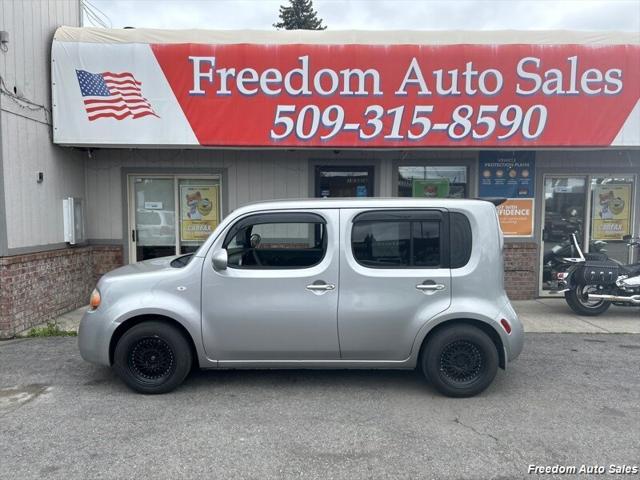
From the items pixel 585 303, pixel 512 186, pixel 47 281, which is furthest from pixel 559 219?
pixel 47 281

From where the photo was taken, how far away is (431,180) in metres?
8.62

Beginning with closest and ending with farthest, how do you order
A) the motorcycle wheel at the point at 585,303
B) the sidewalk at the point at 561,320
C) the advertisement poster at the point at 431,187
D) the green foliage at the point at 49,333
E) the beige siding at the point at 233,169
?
1. the green foliage at the point at 49,333
2. the sidewalk at the point at 561,320
3. the motorcycle wheel at the point at 585,303
4. the beige siding at the point at 233,169
5. the advertisement poster at the point at 431,187

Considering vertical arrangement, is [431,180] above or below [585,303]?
above

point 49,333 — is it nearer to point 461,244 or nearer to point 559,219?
point 461,244

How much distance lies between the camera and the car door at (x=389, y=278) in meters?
4.21

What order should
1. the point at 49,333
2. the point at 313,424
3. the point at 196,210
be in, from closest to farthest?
the point at 313,424, the point at 49,333, the point at 196,210

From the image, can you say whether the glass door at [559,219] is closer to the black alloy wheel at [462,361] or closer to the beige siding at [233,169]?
the beige siding at [233,169]

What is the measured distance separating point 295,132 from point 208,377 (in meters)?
4.20

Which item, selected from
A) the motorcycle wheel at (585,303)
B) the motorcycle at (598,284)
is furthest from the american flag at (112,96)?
the motorcycle wheel at (585,303)

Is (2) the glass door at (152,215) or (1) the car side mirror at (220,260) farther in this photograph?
(2) the glass door at (152,215)

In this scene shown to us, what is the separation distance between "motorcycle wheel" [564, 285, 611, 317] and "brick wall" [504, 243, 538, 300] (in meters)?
1.13

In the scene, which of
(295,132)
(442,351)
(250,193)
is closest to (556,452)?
(442,351)

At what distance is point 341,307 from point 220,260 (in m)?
1.20

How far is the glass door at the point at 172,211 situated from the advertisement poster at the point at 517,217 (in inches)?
215
